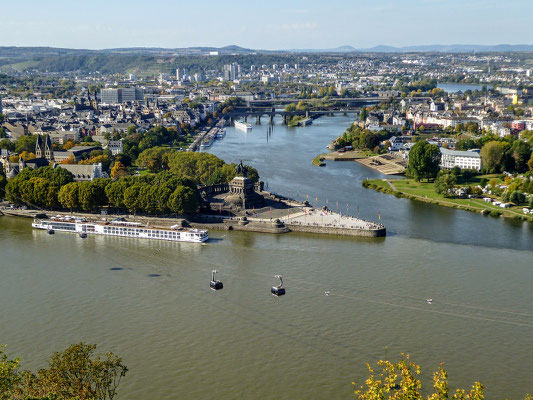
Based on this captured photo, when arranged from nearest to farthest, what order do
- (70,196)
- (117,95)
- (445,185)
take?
(70,196), (445,185), (117,95)

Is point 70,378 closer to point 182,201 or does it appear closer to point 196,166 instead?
Answer: point 182,201

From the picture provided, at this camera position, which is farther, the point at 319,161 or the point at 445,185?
the point at 319,161

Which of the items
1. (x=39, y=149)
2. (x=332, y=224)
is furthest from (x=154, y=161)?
(x=332, y=224)

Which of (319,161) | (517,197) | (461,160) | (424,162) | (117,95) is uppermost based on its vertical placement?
(117,95)

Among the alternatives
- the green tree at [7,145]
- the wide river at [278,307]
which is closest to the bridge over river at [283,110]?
the green tree at [7,145]

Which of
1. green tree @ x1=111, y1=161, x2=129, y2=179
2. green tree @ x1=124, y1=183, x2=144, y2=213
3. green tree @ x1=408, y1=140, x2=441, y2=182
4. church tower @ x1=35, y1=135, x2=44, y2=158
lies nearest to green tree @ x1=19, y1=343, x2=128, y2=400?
green tree @ x1=124, y1=183, x2=144, y2=213

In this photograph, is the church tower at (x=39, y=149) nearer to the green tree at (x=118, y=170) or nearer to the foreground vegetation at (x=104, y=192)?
the green tree at (x=118, y=170)

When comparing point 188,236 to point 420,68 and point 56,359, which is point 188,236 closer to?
point 56,359
